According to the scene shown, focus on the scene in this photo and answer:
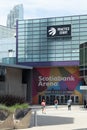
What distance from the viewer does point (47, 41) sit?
290 ft

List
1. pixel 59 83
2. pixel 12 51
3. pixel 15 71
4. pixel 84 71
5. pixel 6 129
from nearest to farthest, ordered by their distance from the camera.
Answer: pixel 6 129 → pixel 84 71 → pixel 15 71 → pixel 59 83 → pixel 12 51

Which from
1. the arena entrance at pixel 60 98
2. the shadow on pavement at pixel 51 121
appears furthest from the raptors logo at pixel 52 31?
the shadow on pavement at pixel 51 121

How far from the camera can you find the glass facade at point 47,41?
281 feet

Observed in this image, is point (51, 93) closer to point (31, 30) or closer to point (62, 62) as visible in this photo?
point (62, 62)

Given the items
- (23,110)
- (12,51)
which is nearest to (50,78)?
(12,51)

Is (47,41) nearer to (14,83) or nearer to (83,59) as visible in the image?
(14,83)

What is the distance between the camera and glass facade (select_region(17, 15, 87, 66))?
85750mm

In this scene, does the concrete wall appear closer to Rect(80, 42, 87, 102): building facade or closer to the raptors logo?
the raptors logo

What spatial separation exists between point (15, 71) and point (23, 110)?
56.1 meters

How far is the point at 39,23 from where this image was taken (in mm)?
89438

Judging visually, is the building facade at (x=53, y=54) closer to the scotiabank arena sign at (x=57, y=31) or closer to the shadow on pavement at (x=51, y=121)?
the scotiabank arena sign at (x=57, y=31)

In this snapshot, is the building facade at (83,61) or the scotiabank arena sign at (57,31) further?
the scotiabank arena sign at (57,31)

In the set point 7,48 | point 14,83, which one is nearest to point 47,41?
point 14,83

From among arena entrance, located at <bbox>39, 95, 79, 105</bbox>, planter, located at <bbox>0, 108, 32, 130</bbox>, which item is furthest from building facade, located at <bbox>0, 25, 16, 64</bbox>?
planter, located at <bbox>0, 108, 32, 130</bbox>
